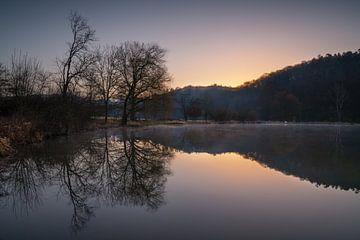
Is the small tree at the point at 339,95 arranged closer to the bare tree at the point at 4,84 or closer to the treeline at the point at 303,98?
the treeline at the point at 303,98

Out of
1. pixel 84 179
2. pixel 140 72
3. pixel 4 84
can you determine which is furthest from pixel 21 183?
pixel 140 72

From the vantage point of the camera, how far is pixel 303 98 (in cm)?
10138

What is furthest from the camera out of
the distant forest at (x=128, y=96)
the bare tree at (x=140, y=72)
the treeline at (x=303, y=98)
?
the treeline at (x=303, y=98)

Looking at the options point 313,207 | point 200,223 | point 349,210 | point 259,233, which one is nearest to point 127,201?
point 200,223

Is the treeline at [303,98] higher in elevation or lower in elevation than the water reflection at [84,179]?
higher

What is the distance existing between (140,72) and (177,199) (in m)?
37.9

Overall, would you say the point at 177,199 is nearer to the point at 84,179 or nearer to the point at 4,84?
the point at 84,179

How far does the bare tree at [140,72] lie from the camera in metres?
43.6

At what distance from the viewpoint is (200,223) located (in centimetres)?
536

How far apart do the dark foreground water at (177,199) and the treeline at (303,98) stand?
61.3 metres

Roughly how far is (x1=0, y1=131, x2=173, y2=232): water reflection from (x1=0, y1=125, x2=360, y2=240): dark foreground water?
0.02 m

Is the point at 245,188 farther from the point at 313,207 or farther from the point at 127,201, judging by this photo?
the point at 127,201

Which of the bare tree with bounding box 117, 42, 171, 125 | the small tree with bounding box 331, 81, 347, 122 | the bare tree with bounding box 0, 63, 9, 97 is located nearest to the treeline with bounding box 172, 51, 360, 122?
the small tree with bounding box 331, 81, 347, 122

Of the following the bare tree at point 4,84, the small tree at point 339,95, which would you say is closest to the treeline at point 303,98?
the small tree at point 339,95
